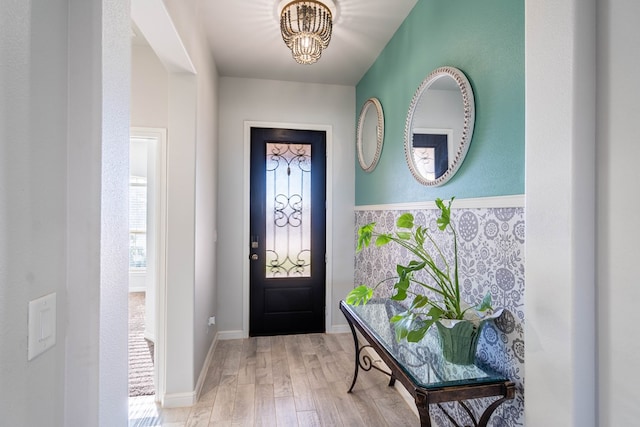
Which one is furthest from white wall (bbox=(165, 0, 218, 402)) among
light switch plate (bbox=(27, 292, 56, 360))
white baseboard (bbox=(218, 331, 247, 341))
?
light switch plate (bbox=(27, 292, 56, 360))

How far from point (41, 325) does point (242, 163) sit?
277cm

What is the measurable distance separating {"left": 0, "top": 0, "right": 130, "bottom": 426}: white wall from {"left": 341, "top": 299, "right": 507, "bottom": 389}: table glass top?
110cm

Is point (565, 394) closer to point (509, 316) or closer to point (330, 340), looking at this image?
point (509, 316)

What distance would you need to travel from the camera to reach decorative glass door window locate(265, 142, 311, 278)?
335 centimetres

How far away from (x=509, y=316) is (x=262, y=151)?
2740 millimetres

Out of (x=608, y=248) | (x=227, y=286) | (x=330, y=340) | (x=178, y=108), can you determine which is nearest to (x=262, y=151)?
(x=178, y=108)

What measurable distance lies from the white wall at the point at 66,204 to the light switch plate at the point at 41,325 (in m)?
0.02

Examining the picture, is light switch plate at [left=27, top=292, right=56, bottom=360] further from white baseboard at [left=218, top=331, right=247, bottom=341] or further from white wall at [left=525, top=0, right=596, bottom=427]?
white baseboard at [left=218, top=331, right=247, bottom=341]

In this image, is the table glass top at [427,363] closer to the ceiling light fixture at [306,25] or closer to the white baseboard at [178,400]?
the white baseboard at [178,400]

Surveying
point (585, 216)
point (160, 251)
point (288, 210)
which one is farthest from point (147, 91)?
point (585, 216)

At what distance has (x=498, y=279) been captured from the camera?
4.54 feet

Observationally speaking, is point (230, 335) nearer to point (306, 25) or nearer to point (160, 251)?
point (160, 251)

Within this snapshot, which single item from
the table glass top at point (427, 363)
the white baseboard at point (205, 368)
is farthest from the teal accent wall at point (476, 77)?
the white baseboard at point (205, 368)

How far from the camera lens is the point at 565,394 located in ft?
3.12
